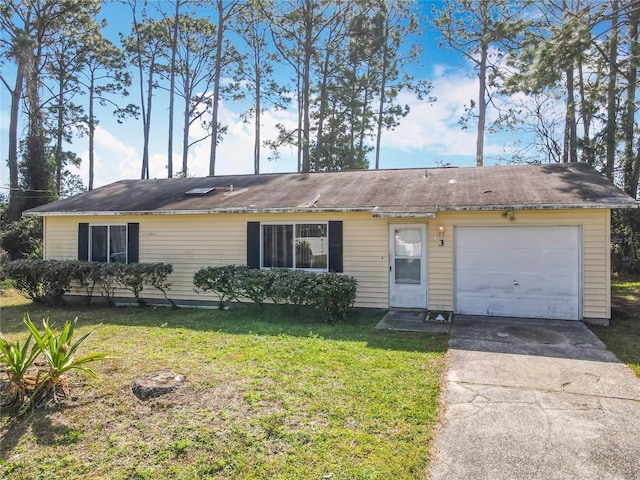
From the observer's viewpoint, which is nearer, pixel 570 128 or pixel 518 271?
pixel 518 271

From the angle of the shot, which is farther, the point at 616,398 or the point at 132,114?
the point at 132,114

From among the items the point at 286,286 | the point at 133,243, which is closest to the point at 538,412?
the point at 286,286

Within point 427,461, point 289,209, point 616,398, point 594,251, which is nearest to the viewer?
point 427,461

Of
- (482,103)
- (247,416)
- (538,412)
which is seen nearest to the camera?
(247,416)

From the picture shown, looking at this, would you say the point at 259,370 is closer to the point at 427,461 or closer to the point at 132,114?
the point at 427,461

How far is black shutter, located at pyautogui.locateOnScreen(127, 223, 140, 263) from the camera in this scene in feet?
34.4

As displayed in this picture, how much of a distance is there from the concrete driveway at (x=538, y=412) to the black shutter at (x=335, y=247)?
3270mm

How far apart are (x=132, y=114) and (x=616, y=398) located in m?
29.4

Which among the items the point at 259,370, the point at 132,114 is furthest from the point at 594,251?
the point at 132,114

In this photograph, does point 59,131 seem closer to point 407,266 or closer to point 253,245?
point 253,245

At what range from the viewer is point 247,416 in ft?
12.6

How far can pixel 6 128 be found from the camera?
19906 millimetres

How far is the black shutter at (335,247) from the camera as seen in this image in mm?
9031

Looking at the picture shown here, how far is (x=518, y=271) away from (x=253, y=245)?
19.0 feet
